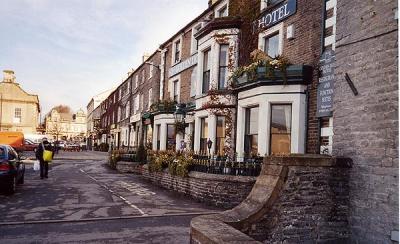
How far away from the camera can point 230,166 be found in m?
12.2

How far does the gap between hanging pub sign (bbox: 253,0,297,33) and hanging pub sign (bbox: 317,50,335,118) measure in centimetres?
250

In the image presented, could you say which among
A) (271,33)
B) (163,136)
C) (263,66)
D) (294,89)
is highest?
(271,33)

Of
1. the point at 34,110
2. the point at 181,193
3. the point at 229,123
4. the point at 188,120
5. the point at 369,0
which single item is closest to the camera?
the point at 369,0

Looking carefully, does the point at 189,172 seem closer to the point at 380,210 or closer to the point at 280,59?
the point at 280,59

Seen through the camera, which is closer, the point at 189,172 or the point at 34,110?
the point at 189,172

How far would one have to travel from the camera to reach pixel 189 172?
45.3 feet

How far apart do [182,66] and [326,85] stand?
473 inches

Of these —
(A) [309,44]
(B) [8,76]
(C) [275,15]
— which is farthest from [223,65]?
(B) [8,76]

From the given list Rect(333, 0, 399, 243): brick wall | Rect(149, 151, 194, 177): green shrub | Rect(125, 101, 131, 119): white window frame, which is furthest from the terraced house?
Rect(125, 101, 131, 119): white window frame

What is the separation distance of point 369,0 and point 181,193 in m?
9.65

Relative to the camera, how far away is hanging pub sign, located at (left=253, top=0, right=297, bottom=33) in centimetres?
1357

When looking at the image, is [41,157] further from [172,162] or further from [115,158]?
[115,158]

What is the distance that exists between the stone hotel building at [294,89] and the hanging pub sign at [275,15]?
36mm

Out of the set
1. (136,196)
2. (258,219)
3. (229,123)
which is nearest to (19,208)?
(136,196)
